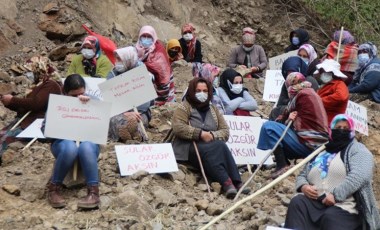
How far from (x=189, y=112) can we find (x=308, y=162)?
6.70ft

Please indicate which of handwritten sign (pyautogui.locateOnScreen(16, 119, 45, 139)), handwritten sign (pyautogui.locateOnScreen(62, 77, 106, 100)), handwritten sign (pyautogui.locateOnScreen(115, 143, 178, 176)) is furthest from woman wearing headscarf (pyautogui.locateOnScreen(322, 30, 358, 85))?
handwritten sign (pyautogui.locateOnScreen(16, 119, 45, 139))

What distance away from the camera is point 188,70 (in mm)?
13125

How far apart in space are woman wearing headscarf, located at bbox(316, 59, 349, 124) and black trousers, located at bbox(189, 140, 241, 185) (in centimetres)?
129

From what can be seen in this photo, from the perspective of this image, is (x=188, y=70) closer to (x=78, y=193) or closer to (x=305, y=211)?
(x=78, y=193)

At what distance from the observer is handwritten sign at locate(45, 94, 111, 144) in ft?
24.0

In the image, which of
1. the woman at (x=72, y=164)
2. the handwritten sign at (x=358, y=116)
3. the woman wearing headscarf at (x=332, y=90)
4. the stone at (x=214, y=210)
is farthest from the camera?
the handwritten sign at (x=358, y=116)

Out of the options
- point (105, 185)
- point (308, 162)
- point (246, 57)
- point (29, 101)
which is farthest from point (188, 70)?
point (308, 162)

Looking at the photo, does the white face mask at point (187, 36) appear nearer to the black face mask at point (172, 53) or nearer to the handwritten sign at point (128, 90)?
the black face mask at point (172, 53)

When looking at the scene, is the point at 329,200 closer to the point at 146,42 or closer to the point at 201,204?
the point at 201,204

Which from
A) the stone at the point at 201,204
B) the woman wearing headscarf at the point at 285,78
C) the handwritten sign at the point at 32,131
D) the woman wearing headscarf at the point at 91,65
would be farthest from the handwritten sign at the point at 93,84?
the stone at the point at 201,204

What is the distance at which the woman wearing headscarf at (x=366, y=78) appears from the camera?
11.2 metres

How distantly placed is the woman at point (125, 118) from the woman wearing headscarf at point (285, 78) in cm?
161

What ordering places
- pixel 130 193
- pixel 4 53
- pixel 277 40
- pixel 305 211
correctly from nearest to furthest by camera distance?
pixel 305 211 < pixel 130 193 < pixel 4 53 < pixel 277 40

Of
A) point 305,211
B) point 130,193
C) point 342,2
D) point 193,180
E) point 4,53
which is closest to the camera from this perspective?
point 305,211
